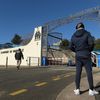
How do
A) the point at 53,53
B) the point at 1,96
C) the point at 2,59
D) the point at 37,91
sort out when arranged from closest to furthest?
the point at 1,96 → the point at 37,91 → the point at 53,53 → the point at 2,59

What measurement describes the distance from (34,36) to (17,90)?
3466 cm

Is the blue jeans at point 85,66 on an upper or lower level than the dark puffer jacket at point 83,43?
lower

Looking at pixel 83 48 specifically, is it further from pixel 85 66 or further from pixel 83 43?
pixel 85 66

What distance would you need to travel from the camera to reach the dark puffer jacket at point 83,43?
724 centimetres

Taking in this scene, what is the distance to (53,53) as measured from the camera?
45406mm

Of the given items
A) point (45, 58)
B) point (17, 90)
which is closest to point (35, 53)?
point (45, 58)

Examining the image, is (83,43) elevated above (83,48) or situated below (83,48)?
above

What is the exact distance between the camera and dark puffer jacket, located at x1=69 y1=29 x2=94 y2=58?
23.8ft

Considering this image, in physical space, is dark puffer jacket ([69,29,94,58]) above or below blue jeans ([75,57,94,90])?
above

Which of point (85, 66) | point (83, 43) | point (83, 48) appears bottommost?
point (85, 66)

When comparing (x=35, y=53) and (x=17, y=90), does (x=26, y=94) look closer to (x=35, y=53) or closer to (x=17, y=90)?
(x=17, y=90)

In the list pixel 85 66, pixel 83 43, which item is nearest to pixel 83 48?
pixel 83 43

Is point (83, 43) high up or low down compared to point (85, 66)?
up

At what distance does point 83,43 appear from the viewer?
7285mm
